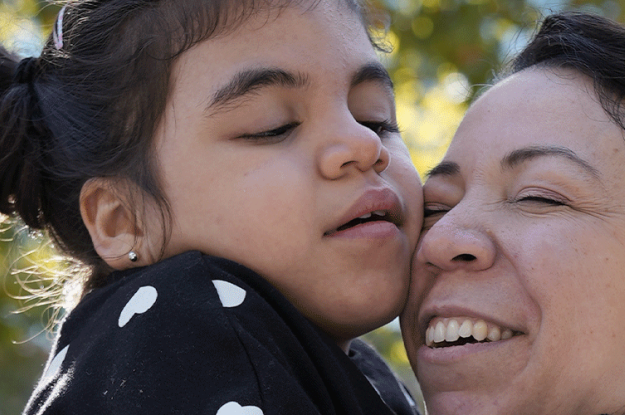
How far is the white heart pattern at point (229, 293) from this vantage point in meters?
1.74

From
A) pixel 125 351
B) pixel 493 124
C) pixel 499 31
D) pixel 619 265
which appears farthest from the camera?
pixel 499 31

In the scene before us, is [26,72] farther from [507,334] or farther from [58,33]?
[507,334]

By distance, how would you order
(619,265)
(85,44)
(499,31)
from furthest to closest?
(499,31) → (85,44) → (619,265)

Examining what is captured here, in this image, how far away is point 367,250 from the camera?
2004 millimetres

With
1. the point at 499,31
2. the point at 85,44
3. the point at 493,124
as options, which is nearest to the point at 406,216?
the point at 493,124

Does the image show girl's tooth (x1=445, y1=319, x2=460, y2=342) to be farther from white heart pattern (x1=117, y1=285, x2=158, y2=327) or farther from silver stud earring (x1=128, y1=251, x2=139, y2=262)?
silver stud earring (x1=128, y1=251, x2=139, y2=262)

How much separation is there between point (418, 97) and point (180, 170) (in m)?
4.13

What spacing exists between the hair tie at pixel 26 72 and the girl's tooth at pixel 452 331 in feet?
5.23

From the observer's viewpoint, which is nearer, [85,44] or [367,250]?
[367,250]

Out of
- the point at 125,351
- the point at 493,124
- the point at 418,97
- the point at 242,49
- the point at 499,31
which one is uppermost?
the point at 242,49

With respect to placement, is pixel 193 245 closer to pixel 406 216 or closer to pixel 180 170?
pixel 180 170

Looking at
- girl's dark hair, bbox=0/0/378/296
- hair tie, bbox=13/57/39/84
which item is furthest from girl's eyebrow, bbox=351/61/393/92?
hair tie, bbox=13/57/39/84

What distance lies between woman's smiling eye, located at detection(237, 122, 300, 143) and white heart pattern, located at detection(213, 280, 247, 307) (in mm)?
442

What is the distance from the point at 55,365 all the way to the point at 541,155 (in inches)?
57.2
